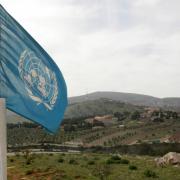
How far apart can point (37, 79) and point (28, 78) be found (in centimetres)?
25

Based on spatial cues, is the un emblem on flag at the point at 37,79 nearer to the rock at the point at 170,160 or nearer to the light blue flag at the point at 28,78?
the light blue flag at the point at 28,78

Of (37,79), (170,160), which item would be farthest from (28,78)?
(170,160)

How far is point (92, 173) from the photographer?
89.0ft

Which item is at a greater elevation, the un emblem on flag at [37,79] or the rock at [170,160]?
the un emblem on flag at [37,79]

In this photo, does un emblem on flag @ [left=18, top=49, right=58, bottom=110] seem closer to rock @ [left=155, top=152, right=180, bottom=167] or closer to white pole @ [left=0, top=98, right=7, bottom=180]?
white pole @ [left=0, top=98, right=7, bottom=180]

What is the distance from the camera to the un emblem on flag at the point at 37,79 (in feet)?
26.1

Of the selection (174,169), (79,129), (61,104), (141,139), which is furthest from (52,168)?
(79,129)

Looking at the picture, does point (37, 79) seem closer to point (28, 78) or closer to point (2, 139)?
point (28, 78)

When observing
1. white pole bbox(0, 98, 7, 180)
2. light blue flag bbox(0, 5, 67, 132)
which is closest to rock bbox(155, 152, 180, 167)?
light blue flag bbox(0, 5, 67, 132)

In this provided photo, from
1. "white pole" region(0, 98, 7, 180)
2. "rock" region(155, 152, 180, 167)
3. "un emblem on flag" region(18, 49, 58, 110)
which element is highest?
"un emblem on flag" region(18, 49, 58, 110)

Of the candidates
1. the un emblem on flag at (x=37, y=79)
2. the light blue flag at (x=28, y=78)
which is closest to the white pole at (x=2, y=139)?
the light blue flag at (x=28, y=78)

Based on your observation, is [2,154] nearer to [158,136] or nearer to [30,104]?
[30,104]

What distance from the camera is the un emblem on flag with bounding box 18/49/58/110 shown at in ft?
26.1

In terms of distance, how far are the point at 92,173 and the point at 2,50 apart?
20.3m
